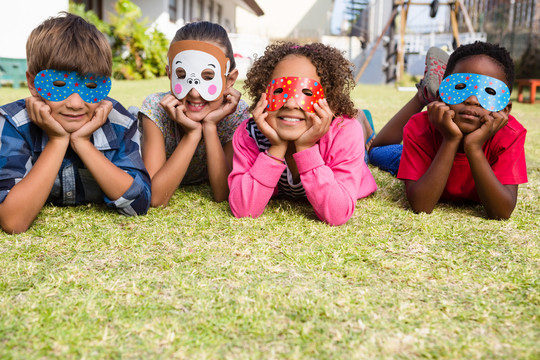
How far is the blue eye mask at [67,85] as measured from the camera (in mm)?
2400

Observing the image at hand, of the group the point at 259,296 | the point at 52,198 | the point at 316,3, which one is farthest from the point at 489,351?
the point at 316,3

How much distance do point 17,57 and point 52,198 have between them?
35.6 feet

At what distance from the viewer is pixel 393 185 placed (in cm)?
350

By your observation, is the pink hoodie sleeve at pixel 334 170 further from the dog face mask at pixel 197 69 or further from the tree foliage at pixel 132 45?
the tree foliage at pixel 132 45

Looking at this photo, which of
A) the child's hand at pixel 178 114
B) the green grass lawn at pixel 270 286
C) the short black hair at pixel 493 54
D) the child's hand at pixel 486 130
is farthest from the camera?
the child's hand at pixel 178 114

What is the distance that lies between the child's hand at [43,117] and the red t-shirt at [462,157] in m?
1.88

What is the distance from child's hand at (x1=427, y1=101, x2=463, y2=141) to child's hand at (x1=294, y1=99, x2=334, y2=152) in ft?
1.84

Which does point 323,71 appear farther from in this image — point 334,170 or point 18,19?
point 18,19

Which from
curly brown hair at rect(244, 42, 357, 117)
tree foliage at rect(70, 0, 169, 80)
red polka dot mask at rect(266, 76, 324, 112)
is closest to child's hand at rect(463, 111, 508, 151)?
curly brown hair at rect(244, 42, 357, 117)

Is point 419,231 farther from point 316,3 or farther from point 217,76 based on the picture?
point 316,3

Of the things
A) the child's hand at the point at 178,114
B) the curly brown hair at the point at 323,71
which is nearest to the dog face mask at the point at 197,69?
the child's hand at the point at 178,114

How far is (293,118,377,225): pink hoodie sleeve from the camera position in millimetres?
2510

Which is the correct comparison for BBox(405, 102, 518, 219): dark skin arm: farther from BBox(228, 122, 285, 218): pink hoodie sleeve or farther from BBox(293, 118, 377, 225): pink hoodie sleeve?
BBox(228, 122, 285, 218): pink hoodie sleeve

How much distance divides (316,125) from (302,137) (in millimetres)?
94
